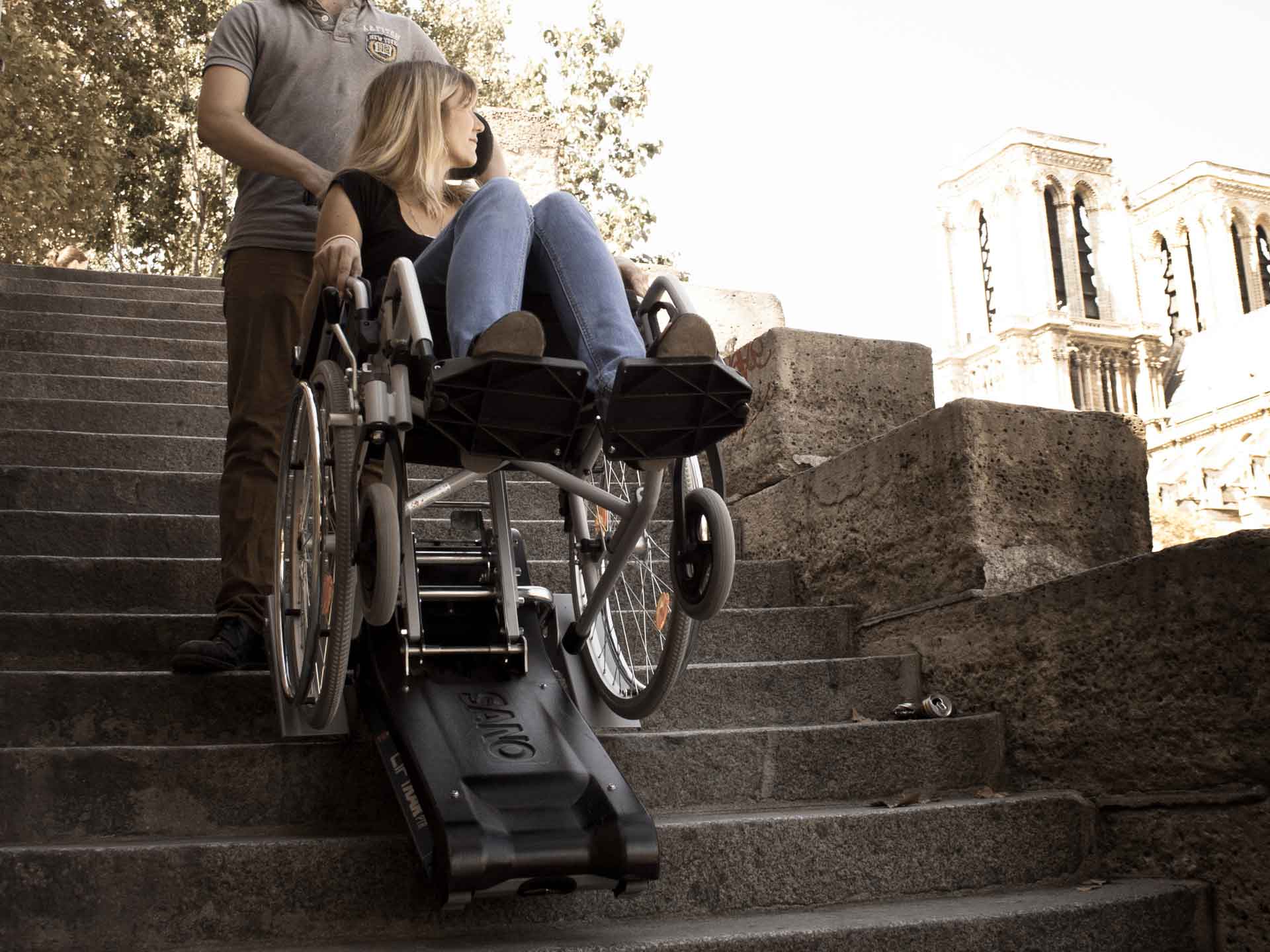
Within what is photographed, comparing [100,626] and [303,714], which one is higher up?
[100,626]

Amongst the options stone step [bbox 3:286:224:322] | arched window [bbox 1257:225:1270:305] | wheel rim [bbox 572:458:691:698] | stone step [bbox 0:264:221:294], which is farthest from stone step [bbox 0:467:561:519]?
arched window [bbox 1257:225:1270:305]

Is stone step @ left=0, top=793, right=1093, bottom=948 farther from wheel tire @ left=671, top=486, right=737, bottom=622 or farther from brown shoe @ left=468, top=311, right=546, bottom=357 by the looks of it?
brown shoe @ left=468, top=311, right=546, bottom=357

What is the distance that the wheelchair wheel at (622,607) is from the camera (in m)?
3.12

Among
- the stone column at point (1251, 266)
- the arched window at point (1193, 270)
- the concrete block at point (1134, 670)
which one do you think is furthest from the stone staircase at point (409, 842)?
the stone column at point (1251, 266)

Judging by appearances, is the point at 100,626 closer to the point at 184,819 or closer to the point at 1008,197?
the point at 184,819

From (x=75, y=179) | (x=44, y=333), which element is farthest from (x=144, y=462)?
(x=75, y=179)

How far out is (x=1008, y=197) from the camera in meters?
79.4

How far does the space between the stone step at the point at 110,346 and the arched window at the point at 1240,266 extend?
3588 inches

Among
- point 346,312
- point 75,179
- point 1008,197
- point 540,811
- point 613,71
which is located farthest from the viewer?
point 1008,197

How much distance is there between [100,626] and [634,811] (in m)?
1.80

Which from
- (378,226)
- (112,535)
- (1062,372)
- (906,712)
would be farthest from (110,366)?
(1062,372)

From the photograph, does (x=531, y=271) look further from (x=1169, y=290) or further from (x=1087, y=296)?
(x=1169, y=290)

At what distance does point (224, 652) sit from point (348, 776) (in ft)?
1.83

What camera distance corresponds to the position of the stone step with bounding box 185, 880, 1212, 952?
8.17 feet
